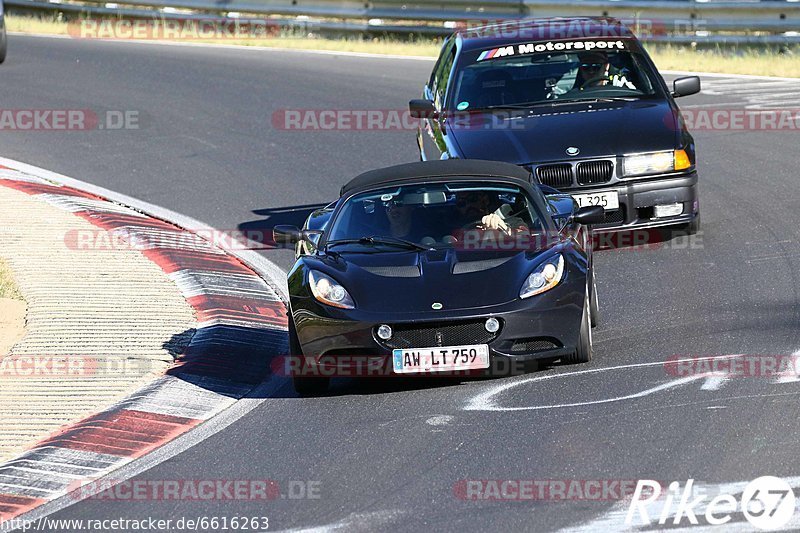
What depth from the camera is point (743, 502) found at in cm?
594

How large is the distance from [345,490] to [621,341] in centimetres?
303

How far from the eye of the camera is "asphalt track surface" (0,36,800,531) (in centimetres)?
643

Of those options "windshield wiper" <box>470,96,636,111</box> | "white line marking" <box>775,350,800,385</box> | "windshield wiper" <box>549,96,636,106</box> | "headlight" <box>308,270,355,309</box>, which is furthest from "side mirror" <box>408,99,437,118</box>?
"white line marking" <box>775,350,800,385</box>

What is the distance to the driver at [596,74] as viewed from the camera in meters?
12.7

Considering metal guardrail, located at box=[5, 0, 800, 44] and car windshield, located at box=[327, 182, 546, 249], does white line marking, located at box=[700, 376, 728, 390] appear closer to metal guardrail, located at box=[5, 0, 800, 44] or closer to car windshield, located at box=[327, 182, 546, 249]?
car windshield, located at box=[327, 182, 546, 249]

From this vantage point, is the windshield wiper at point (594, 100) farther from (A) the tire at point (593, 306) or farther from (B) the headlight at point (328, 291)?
(B) the headlight at point (328, 291)

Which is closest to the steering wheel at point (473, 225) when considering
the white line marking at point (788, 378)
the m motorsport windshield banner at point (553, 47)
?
the white line marking at point (788, 378)

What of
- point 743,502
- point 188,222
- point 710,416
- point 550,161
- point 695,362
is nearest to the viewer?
point 743,502

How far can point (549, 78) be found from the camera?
1275 centimetres

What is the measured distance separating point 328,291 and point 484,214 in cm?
129

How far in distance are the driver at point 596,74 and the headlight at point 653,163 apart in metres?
1.22

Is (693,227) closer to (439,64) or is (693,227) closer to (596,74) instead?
(596,74)

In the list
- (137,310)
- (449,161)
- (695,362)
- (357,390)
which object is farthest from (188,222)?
(695,362)

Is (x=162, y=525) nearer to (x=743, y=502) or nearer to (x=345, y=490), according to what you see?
(x=345, y=490)
